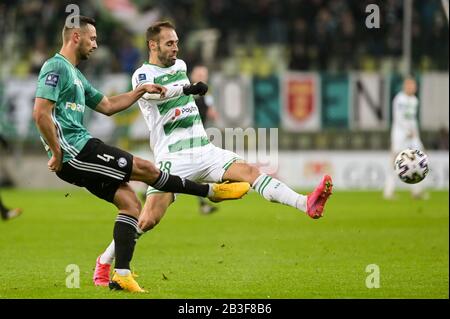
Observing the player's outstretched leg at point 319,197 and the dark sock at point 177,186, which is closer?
the dark sock at point 177,186

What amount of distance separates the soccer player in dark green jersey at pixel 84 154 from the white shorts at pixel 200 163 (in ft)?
2.41

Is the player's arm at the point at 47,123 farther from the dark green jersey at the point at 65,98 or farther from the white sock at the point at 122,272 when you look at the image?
the white sock at the point at 122,272

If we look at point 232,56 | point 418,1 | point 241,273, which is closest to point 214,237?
point 241,273

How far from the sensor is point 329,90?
77.0 ft

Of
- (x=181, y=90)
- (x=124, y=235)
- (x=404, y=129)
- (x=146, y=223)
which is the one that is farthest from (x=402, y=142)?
(x=124, y=235)

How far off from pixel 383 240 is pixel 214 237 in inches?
90.5

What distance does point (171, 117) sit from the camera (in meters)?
9.82

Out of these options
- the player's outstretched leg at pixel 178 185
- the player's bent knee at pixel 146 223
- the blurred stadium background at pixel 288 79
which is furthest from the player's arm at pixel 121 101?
the blurred stadium background at pixel 288 79

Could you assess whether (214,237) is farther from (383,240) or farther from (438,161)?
(438,161)

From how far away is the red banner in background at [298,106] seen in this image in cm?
2339

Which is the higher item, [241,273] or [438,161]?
[438,161]

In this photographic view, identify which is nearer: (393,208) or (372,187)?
(393,208)

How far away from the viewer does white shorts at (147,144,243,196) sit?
9.54m

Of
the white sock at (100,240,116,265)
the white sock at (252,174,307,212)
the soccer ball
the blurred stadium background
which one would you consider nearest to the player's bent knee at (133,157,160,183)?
the white sock at (100,240,116,265)
